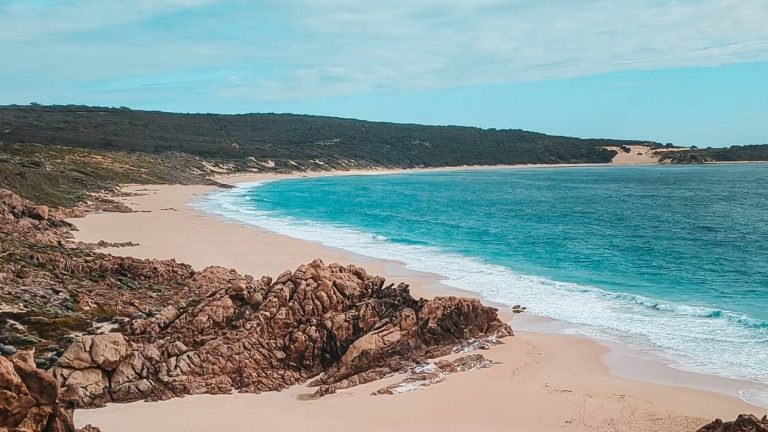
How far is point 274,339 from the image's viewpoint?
13.5 metres

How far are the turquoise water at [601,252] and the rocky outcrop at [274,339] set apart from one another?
4928 mm

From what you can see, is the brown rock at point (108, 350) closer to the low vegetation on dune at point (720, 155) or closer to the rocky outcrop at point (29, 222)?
the rocky outcrop at point (29, 222)

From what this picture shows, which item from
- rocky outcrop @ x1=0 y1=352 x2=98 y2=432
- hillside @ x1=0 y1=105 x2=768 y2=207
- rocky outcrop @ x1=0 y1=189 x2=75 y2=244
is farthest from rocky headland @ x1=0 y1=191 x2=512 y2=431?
hillside @ x1=0 y1=105 x2=768 y2=207

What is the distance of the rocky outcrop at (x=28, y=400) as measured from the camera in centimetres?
751

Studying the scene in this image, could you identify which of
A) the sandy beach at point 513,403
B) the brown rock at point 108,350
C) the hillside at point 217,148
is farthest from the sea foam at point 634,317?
the hillside at point 217,148

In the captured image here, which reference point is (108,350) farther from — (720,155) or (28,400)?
(720,155)

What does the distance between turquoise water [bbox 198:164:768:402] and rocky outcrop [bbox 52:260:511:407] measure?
194 inches

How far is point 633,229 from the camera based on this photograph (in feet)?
129

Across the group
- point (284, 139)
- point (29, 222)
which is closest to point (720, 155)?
point (284, 139)

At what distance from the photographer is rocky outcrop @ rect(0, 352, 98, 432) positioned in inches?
296

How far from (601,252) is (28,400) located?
88.1ft

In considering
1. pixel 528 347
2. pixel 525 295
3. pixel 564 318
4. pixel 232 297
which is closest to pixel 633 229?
pixel 525 295

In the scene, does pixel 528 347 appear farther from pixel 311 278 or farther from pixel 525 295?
pixel 525 295

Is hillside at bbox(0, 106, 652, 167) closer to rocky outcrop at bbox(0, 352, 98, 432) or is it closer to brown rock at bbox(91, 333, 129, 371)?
brown rock at bbox(91, 333, 129, 371)
